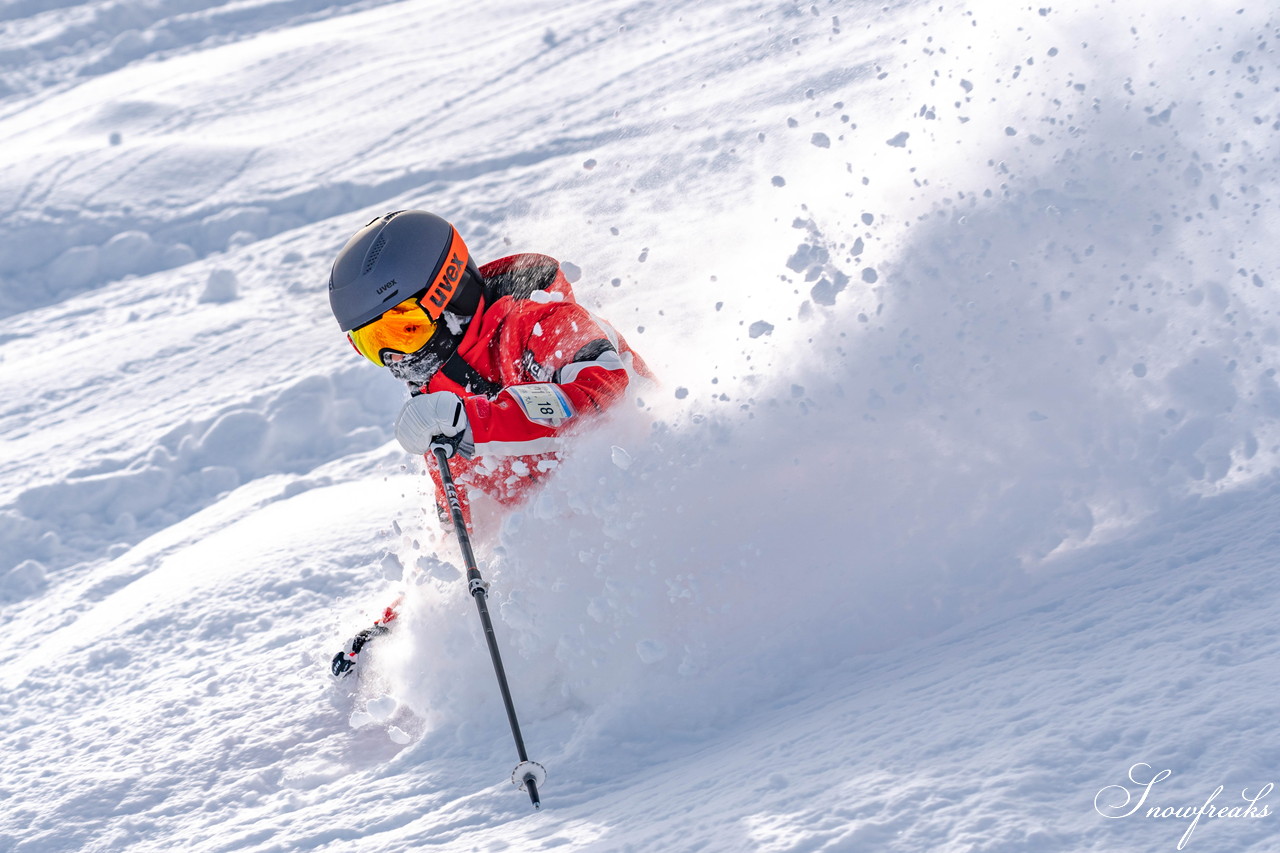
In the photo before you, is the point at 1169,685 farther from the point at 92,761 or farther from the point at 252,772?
the point at 92,761

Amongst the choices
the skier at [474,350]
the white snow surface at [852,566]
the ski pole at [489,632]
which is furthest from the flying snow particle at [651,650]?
the skier at [474,350]

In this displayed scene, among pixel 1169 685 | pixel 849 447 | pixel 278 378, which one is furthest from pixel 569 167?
pixel 1169 685

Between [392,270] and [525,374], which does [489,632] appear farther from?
[392,270]

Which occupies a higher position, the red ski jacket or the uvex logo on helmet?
the uvex logo on helmet

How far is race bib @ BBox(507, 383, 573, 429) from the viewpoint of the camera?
3.47 metres

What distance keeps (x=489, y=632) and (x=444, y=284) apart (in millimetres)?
1311

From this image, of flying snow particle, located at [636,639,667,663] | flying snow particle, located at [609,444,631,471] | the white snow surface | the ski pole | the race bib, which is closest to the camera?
the white snow surface

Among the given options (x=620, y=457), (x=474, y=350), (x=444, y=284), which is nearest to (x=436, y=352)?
(x=474, y=350)

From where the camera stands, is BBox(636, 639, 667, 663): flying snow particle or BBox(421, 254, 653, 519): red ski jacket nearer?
BBox(636, 639, 667, 663): flying snow particle

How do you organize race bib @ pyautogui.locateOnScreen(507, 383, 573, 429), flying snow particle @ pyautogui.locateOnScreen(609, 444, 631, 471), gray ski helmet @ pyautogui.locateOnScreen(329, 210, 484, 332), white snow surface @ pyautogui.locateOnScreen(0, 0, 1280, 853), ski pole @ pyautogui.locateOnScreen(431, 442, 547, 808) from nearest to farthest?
white snow surface @ pyautogui.locateOnScreen(0, 0, 1280, 853)
ski pole @ pyautogui.locateOnScreen(431, 442, 547, 808)
flying snow particle @ pyautogui.locateOnScreen(609, 444, 631, 471)
race bib @ pyautogui.locateOnScreen(507, 383, 573, 429)
gray ski helmet @ pyautogui.locateOnScreen(329, 210, 484, 332)

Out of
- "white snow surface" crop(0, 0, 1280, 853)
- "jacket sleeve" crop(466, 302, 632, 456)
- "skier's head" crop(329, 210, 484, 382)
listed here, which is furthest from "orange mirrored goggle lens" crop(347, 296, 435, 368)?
"white snow surface" crop(0, 0, 1280, 853)

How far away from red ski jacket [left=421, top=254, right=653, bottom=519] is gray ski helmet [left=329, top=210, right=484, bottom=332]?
0.57 ft

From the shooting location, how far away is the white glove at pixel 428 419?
3.37 m

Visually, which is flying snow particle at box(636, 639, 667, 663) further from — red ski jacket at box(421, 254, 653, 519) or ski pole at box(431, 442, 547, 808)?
red ski jacket at box(421, 254, 653, 519)
